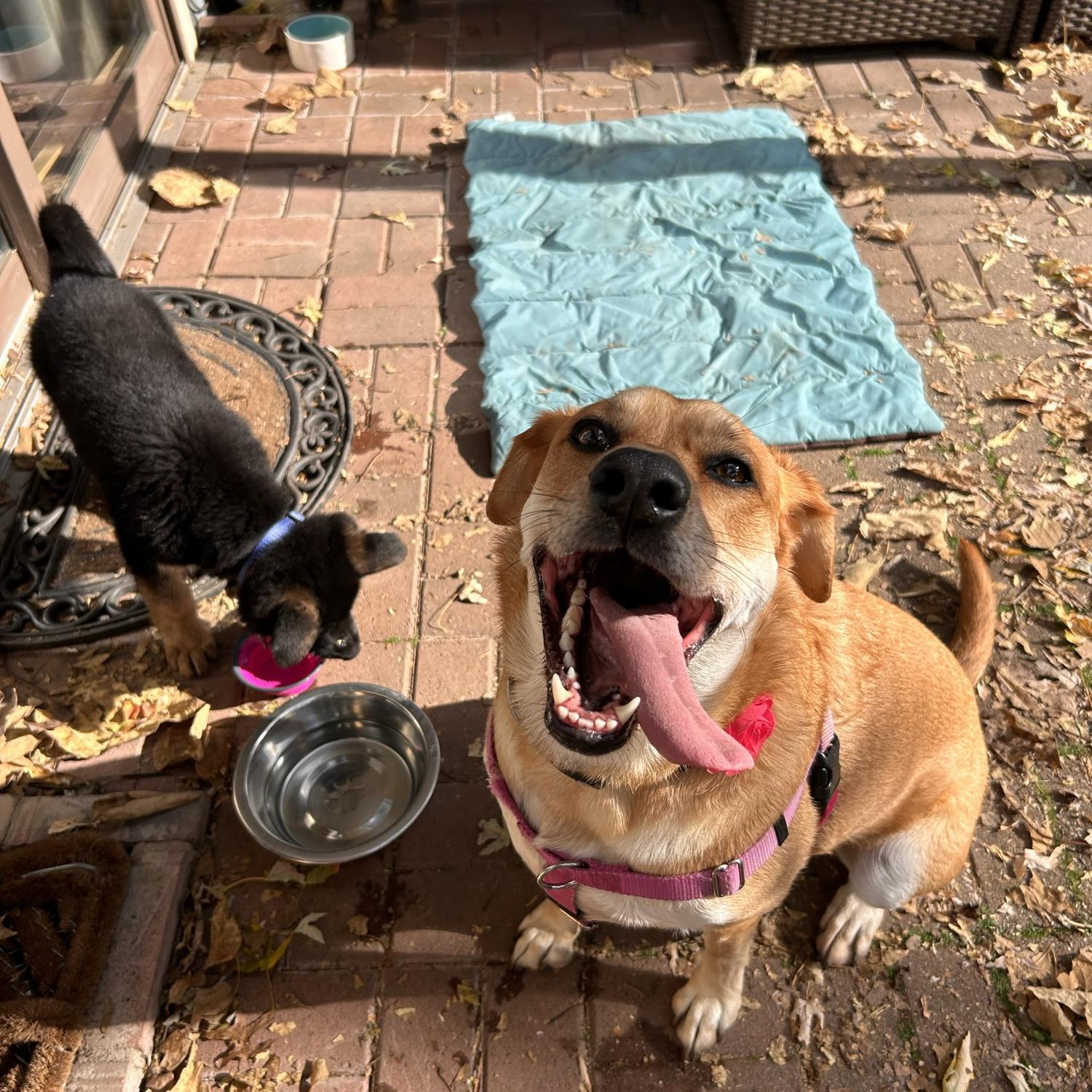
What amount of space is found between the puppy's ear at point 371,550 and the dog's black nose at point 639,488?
1704 mm

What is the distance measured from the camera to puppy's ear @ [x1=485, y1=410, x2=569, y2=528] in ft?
7.88

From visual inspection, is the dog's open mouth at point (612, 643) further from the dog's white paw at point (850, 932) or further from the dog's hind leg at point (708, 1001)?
the dog's white paw at point (850, 932)

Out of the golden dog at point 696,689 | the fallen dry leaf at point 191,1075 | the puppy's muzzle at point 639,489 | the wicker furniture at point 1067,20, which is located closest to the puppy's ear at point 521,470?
the golden dog at point 696,689

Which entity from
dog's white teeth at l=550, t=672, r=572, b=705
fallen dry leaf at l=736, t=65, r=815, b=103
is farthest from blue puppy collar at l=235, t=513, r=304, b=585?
fallen dry leaf at l=736, t=65, r=815, b=103

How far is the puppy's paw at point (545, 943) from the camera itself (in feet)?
9.29

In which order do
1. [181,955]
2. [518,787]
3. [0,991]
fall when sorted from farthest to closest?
[181,955] → [0,991] → [518,787]

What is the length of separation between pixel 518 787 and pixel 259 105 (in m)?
5.91

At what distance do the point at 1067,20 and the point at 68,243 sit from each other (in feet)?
23.4

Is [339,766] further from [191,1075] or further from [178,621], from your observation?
[191,1075]

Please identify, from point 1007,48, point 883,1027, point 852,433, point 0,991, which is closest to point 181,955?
point 0,991

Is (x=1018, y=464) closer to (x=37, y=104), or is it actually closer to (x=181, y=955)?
(x=181, y=955)

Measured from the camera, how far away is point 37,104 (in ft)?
16.1

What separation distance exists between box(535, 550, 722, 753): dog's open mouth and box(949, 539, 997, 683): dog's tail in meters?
1.48

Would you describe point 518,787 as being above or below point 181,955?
above
